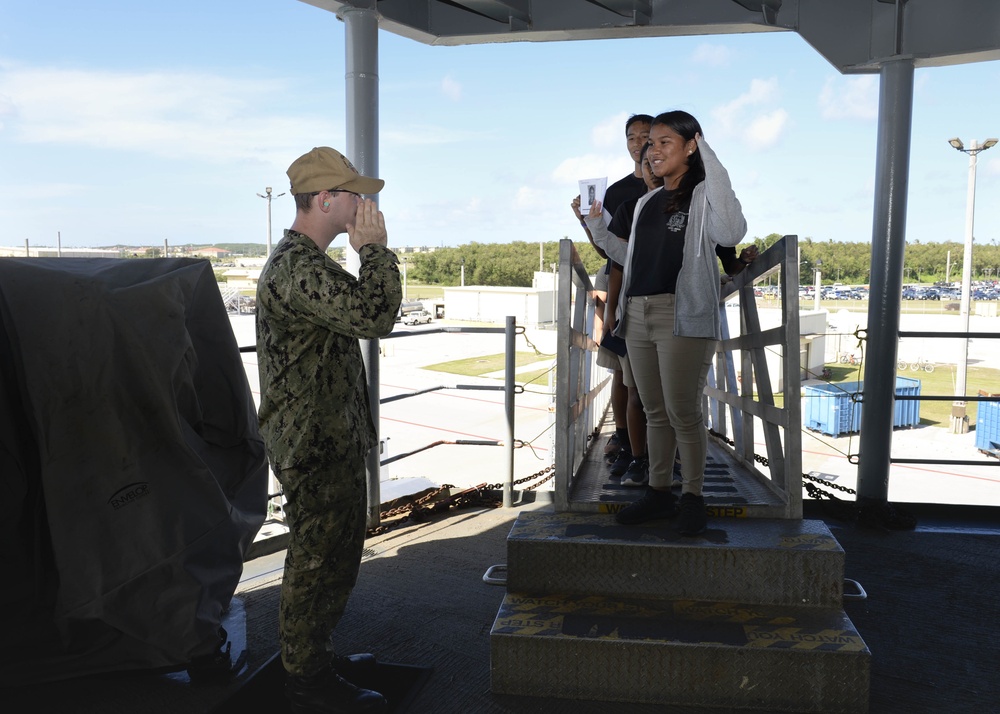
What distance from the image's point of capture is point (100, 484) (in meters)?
2.27

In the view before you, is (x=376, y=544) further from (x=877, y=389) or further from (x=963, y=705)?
(x=877, y=389)

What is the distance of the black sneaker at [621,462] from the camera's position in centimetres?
379

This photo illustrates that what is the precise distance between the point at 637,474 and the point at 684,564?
31.6 inches

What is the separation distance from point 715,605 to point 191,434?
2.00m

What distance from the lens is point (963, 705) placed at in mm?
2523

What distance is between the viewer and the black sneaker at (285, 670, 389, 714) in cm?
233

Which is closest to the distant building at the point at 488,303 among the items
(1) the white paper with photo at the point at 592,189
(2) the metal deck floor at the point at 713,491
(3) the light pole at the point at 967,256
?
(3) the light pole at the point at 967,256

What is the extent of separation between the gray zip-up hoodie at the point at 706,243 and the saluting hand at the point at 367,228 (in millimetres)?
1115

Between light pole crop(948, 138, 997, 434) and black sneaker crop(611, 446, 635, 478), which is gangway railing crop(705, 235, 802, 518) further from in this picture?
light pole crop(948, 138, 997, 434)

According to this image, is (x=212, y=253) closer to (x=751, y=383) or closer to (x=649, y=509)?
(x=649, y=509)

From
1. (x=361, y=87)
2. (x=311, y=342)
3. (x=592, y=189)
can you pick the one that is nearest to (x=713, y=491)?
(x=592, y=189)

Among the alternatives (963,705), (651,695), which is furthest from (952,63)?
(651,695)

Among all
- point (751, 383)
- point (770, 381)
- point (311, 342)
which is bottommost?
point (751, 383)

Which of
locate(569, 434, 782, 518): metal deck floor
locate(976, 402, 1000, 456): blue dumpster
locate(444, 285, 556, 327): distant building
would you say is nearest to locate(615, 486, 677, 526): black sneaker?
locate(569, 434, 782, 518): metal deck floor
